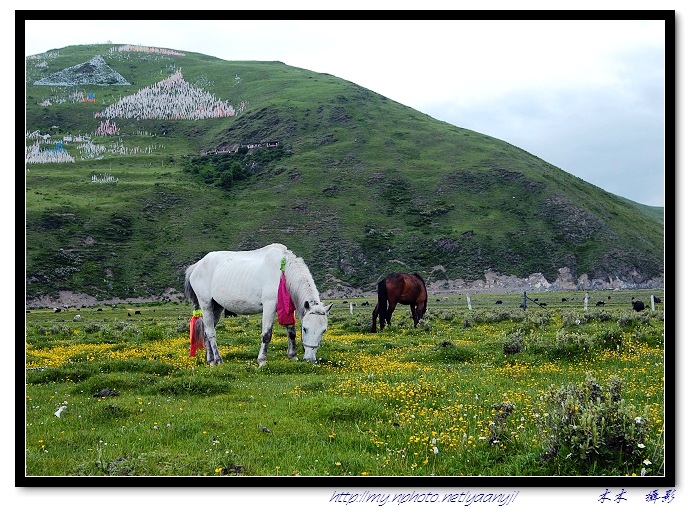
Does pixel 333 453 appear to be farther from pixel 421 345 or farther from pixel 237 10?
pixel 421 345

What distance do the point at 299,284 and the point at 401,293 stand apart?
455 inches

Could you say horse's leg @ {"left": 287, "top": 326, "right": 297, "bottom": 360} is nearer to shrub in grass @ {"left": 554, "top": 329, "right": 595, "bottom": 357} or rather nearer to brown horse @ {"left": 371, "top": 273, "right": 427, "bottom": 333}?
shrub in grass @ {"left": 554, "top": 329, "right": 595, "bottom": 357}

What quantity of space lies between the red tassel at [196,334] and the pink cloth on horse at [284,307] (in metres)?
2.71

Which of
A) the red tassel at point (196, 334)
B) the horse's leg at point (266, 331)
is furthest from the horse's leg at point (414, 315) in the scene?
the red tassel at point (196, 334)

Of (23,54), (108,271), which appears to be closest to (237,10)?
(23,54)

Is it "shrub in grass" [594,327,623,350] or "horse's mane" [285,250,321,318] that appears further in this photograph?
"horse's mane" [285,250,321,318]

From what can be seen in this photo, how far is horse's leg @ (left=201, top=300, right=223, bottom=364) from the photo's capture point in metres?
15.0

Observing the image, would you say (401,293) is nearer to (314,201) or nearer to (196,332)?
(196,332)

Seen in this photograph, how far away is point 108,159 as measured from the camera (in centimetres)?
12056

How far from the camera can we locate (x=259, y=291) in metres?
15.1

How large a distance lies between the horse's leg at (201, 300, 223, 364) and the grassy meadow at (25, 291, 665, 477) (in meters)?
0.37

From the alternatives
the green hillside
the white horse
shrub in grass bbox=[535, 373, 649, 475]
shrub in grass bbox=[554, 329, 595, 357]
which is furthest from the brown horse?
the green hillside

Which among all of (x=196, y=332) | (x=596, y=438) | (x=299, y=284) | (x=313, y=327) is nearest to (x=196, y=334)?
(x=196, y=332)

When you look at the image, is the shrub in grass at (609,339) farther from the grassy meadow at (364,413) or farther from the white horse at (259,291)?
the white horse at (259,291)
